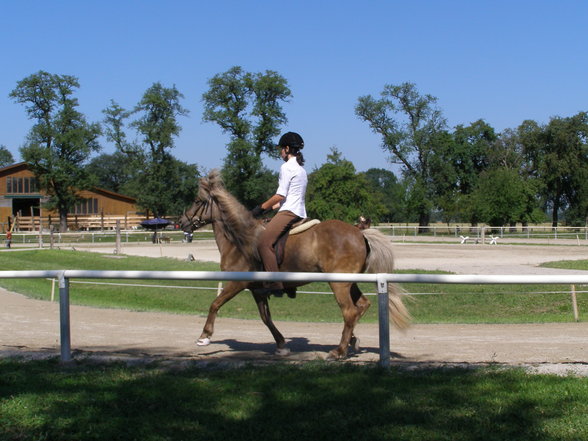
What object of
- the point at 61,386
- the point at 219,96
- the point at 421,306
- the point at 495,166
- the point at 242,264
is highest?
the point at 219,96

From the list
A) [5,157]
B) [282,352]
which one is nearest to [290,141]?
[282,352]

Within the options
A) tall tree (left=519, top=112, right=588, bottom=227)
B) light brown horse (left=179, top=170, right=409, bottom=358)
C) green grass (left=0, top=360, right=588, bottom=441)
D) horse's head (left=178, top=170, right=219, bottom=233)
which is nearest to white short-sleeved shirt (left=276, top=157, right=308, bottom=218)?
light brown horse (left=179, top=170, right=409, bottom=358)

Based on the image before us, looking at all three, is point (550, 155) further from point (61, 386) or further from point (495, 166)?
point (61, 386)

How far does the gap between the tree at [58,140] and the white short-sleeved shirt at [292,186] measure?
7607 cm

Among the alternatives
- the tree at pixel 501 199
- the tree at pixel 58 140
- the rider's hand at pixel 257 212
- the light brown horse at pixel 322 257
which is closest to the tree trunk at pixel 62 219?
the tree at pixel 58 140

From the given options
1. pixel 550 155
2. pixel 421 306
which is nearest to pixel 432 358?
pixel 421 306

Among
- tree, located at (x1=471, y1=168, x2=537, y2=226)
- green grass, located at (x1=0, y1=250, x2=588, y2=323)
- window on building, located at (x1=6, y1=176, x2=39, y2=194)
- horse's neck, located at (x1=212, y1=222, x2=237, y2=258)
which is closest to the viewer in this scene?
horse's neck, located at (x1=212, y1=222, x2=237, y2=258)

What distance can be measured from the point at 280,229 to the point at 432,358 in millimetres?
2359

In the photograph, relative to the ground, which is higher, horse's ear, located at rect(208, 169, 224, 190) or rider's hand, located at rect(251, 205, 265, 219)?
horse's ear, located at rect(208, 169, 224, 190)

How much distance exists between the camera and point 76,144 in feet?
262

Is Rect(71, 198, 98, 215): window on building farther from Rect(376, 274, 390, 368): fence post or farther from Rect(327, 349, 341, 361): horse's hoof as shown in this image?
Rect(376, 274, 390, 368): fence post

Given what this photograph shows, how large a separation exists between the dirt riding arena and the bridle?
1651 millimetres

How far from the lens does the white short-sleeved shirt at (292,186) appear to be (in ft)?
26.4

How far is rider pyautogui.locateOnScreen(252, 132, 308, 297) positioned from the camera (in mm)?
7992
